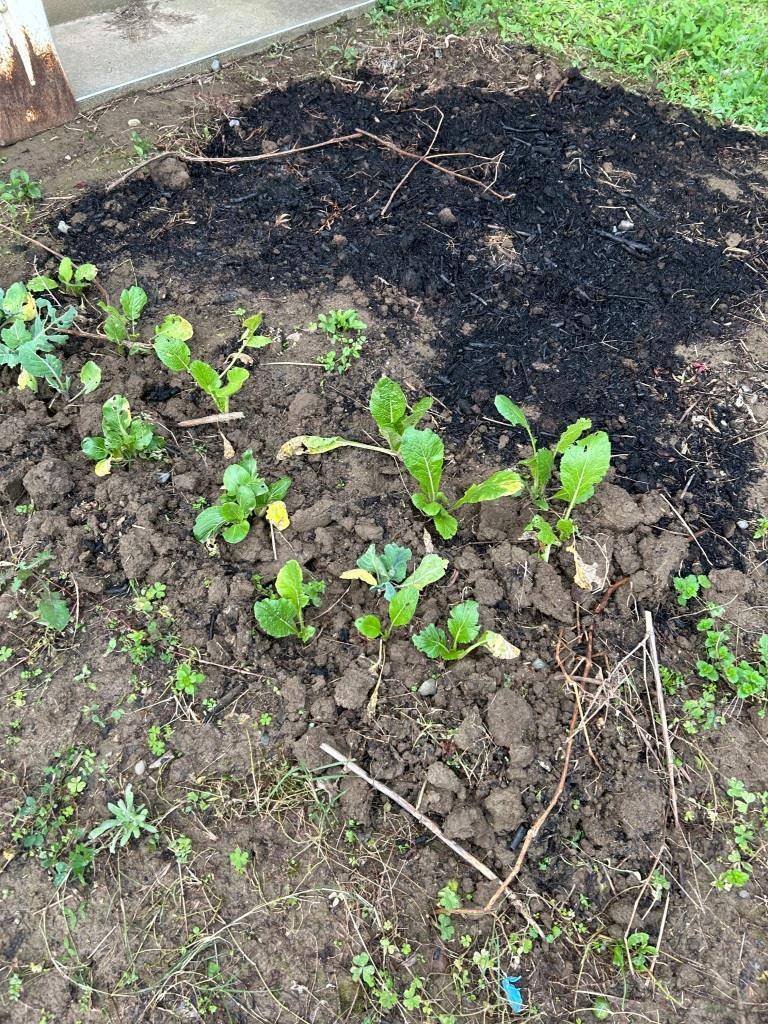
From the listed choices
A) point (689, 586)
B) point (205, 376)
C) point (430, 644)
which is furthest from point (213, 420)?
point (689, 586)

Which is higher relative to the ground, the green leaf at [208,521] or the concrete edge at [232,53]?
the concrete edge at [232,53]

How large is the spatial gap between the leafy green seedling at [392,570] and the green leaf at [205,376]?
0.90 metres

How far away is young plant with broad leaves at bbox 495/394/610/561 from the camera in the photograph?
249 cm

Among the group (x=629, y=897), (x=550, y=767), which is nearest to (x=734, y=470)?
(x=550, y=767)

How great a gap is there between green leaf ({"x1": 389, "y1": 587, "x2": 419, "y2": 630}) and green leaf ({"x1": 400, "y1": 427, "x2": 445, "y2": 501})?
44 centimetres

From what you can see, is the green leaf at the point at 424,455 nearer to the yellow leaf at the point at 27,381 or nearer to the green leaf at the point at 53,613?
the green leaf at the point at 53,613

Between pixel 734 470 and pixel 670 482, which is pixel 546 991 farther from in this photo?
pixel 734 470

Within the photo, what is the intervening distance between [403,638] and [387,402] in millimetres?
835

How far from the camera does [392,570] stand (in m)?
2.44

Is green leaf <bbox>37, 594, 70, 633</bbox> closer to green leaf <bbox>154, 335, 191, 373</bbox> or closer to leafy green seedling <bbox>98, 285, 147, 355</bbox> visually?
green leaf <bbox>154, 335, 191, 373</bbox>

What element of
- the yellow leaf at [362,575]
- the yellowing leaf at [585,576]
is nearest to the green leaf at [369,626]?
the yellow leaf at [362,575]

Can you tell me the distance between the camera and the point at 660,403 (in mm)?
3068

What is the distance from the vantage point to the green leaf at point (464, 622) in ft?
7.48

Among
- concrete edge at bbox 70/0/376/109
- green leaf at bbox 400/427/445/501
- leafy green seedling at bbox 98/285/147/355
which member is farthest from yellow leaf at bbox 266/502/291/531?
concrete edge at bbox 70/0/376/109
